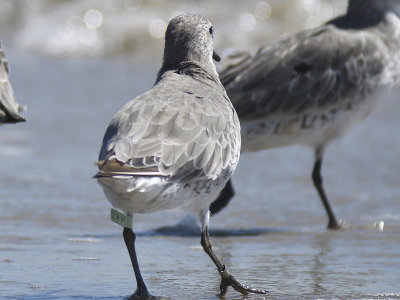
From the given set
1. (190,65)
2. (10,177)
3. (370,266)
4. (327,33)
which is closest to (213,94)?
(190,65)

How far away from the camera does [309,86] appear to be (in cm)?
651

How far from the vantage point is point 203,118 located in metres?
4.31

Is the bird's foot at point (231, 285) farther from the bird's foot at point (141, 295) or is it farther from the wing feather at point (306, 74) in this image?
the wing feather at point (306, 74)

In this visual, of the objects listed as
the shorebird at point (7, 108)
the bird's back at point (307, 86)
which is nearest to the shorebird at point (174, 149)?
the shorebird at point (7, 108)

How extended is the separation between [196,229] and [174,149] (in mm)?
2059

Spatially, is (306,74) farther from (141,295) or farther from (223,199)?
(141,295)

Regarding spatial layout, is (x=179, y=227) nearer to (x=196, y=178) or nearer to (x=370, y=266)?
(x=370, y=266)

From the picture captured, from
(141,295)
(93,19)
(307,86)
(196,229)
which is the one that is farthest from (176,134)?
(93,19)

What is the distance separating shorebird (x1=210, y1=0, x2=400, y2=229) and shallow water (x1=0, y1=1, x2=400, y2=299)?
44 centimetres

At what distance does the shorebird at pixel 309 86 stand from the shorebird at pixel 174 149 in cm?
156

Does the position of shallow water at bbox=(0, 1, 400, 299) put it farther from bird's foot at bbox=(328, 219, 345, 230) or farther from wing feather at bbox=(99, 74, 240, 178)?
wing feather at bbox=(99, 74, 240, 178)

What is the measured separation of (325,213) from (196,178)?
8.85ft

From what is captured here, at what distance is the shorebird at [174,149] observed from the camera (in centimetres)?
381

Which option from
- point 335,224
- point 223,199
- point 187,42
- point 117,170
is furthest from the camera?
point 223,199
